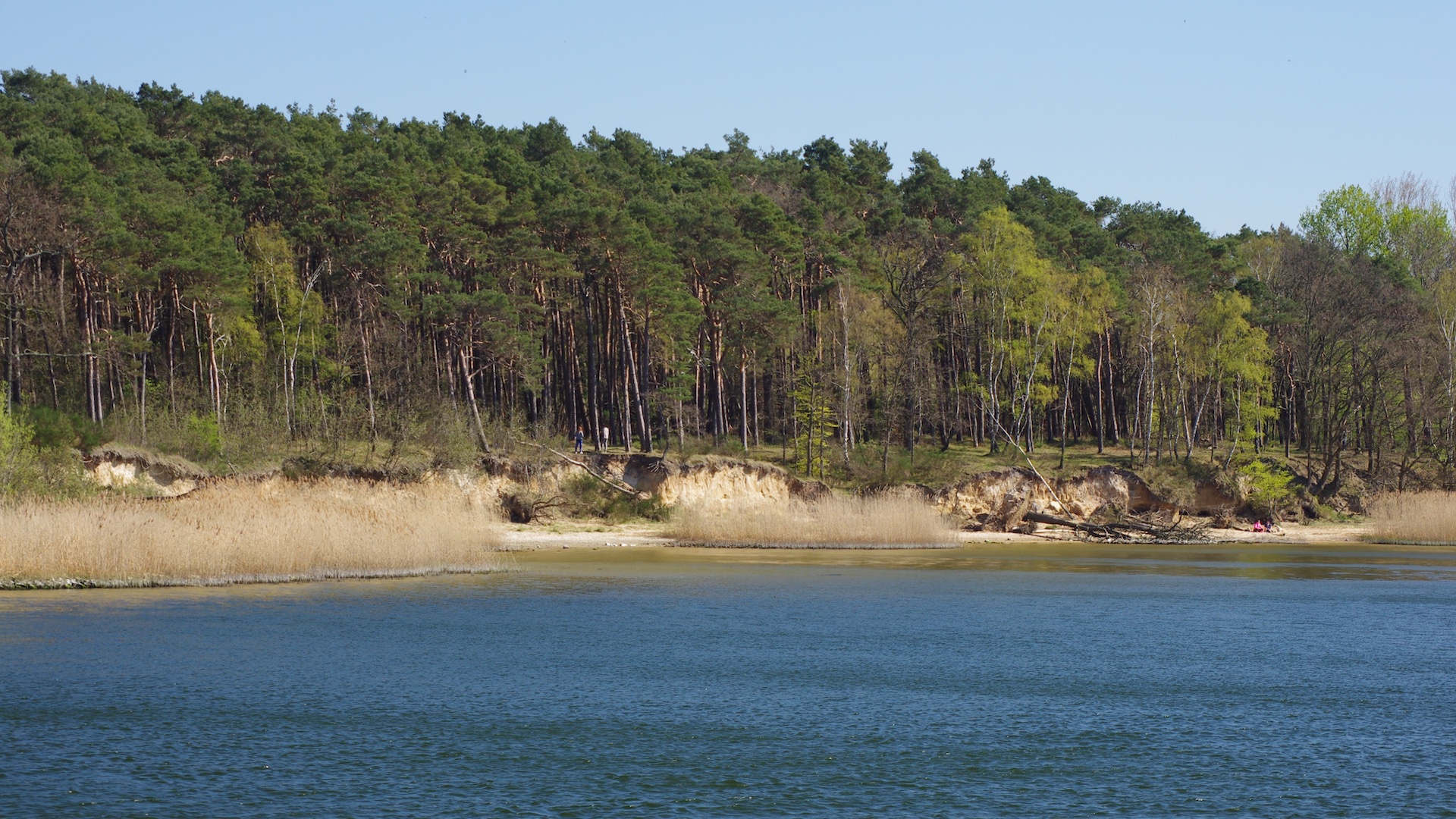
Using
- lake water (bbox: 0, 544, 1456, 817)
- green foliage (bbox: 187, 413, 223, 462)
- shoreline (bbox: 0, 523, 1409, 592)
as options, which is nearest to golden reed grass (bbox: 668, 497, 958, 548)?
shoreline (bbox: 0, 523, 1409, 592)

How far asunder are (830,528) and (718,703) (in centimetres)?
2877

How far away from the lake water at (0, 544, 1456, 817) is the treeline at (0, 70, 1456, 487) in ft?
81.1

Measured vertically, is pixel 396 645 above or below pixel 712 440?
below

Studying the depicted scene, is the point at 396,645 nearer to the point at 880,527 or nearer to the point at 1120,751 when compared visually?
the point at 1120,751

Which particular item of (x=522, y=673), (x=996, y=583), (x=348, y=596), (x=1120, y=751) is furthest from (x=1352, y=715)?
(x=348, y=596)

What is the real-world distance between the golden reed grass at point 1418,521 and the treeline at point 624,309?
19.9 ft

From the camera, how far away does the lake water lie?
1275 centimetres

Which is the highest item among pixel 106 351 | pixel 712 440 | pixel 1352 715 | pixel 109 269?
pixel 109 269

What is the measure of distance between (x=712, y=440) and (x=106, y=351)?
26.6 metres

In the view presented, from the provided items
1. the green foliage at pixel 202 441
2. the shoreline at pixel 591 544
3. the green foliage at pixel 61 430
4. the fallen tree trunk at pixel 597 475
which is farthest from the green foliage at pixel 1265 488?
Result: the green foliage at pixel 61 430

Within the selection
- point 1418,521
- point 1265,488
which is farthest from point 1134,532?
point 1418,521

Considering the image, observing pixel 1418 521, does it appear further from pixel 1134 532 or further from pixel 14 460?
pixel 14 460

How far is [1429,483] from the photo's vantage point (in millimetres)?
60969

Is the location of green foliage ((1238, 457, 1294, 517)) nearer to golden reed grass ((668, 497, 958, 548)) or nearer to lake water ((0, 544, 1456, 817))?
golden reed grass ((668, 497, 958, 548))
